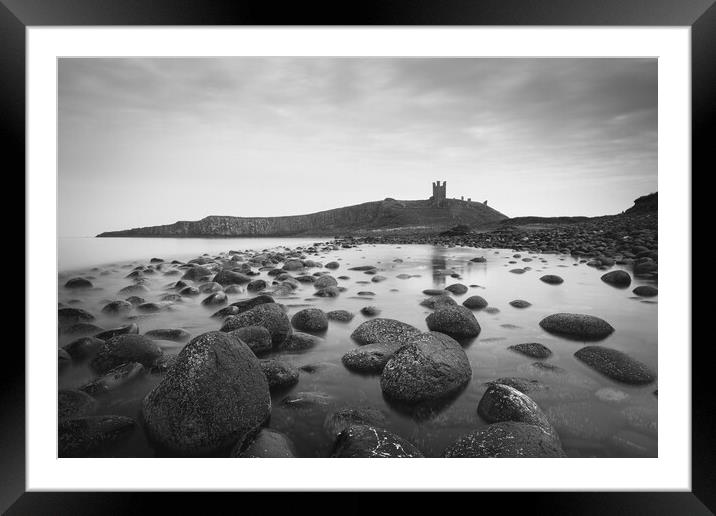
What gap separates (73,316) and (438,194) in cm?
417

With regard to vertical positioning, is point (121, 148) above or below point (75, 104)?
below

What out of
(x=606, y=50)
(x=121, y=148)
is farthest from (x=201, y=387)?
(x=606, y=50)

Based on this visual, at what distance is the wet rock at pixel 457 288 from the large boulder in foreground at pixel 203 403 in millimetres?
3374

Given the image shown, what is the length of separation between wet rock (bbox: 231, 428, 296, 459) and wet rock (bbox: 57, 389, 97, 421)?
3.92ft

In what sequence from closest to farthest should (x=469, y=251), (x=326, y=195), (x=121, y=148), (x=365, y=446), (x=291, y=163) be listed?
(x=365, y=446)
(x=121, y=148)
(x=291, y=163)
(x=326, y=195)
(x=469, y=251)

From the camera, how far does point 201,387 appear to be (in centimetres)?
207

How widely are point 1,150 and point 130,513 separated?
230 centimetres

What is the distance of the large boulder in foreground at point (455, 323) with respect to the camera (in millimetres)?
3623

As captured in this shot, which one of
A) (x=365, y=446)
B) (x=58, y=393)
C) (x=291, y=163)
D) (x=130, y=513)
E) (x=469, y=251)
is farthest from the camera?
(x=469, y=251)

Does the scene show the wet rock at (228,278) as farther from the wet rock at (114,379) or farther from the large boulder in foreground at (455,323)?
the large boulder in foreground at (455,323)

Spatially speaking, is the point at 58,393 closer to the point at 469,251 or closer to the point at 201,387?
the point at 201,387

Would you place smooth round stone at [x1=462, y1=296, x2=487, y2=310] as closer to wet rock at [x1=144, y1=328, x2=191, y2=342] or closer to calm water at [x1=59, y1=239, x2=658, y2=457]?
calm water at [x1=59, y1=239, x2=658, y2=457]

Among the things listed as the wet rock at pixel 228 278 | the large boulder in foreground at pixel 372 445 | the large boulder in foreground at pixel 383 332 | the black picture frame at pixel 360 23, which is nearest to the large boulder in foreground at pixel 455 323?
the large boulder in foreground at pixel 383 332

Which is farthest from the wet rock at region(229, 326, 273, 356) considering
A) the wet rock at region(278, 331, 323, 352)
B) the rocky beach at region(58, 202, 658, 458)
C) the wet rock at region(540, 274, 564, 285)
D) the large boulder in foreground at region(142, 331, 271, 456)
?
the wet rock at region(540, 274, 564, 285)
